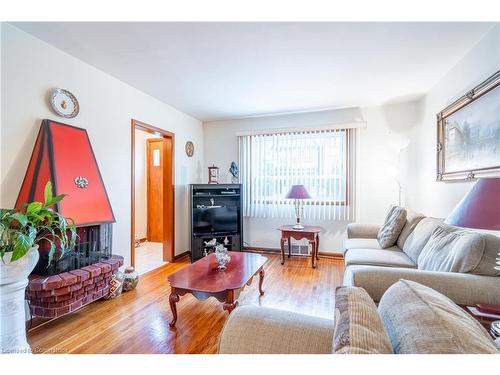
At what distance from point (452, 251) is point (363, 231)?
5.31 ft

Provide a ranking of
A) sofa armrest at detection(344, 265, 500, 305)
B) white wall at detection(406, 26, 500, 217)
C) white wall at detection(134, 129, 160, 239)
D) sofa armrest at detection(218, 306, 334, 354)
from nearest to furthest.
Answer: sofa armrest at detection(218, 306, 334, 354)
sofa armrest at detection(344, 265, 500, 305)
white wall at detection(406, 26, 500, 217)
white wall at detection(134, 129, 160, 239)

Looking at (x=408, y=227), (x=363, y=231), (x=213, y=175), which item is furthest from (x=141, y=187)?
(x=408, y=227)

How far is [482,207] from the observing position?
3.36ft

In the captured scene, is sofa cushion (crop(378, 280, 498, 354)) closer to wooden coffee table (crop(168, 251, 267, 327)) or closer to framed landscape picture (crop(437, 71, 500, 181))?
wooden coffee table (crop(168, 251, 267, 327))

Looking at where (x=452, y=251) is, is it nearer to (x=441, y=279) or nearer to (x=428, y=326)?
(x=441, y=279)

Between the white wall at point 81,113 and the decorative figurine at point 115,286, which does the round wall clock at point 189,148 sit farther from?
the decorative figurine at point 115,286

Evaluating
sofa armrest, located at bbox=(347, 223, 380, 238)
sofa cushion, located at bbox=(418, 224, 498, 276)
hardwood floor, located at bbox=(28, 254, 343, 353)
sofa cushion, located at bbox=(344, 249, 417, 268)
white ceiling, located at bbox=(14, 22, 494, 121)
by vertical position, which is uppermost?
white ceiling, located at bbox=(14, 22, 494, 121)

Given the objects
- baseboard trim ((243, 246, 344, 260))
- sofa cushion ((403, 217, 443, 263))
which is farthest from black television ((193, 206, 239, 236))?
sofa cushion ((403, 217, 443, 263))

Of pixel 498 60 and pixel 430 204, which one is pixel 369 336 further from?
pixel 430 204

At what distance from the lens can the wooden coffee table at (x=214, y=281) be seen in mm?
1822

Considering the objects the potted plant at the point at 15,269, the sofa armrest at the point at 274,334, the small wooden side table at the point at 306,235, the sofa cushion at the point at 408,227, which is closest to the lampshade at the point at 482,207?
the sofa armrest at the point at 274,334

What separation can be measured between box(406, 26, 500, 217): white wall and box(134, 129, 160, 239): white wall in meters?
4.76

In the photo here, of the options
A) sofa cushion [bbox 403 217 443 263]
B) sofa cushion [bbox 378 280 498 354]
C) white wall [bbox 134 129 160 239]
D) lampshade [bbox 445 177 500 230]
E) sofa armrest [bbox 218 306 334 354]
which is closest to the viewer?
sofa cushion [bbox 378 280 498 354]

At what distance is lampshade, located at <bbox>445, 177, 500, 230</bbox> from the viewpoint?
0.99m
